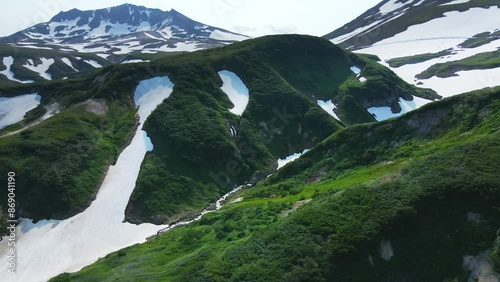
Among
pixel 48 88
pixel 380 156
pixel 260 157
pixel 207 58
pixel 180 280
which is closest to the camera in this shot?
pixel 180 280

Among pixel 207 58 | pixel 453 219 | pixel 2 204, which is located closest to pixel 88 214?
pixel 2 204

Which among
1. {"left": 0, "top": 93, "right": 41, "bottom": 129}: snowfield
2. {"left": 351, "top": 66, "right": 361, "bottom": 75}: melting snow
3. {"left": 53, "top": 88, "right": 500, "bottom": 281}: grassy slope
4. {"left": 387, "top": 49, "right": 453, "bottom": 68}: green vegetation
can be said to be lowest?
{"left": 53, "top": 88, "right": 500, "bottom": 281}: grassy slope

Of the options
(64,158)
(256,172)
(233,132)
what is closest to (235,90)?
(233,132)

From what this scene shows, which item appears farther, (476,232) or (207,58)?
(207,58)

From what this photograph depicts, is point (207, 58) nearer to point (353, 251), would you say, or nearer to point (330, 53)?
point (330, 53)

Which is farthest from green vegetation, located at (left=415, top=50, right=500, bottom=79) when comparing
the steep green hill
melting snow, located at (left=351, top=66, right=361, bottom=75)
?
melting snow, located at (left=351, top=66, right=361, bottom=75)

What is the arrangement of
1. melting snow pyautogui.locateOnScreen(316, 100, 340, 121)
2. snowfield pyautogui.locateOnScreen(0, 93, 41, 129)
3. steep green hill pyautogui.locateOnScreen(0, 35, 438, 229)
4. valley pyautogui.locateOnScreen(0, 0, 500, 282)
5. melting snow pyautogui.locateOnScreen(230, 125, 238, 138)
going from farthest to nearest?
snowfield pyautogui.locateOnScreen(0, 93, 41, 129)
melting snow pyautogui.locateOnScreen(316, 100, 340, 121)
melting snow pyautogui.locateOnScreen(230, 125, 238, 138)
steep green hill pyautogui.locateOnScreen(0, 35, 438, 229)
valley pyautogui.locateOnScreen(0, 0, 500, 282)

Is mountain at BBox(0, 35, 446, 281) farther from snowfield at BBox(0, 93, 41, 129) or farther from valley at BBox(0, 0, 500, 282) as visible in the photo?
snowfield at BBox(0, 93, 41, 129)
